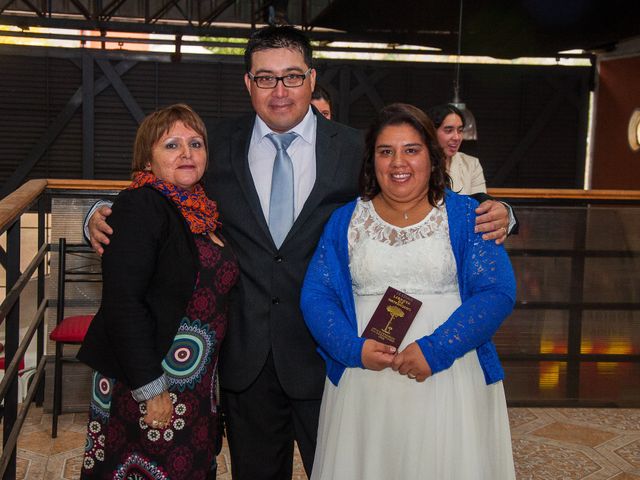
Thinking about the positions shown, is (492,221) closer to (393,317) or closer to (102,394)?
(393,317)

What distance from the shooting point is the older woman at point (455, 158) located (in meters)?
4.18

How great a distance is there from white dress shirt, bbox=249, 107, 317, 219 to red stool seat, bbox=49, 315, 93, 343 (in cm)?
179

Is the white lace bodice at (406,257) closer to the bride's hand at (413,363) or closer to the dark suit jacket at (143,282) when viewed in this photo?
the bride's hand at (413,363)

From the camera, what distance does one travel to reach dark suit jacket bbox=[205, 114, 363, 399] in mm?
2109

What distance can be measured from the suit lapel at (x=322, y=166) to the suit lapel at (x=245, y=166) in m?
0.10

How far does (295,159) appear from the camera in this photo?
2201 millimetres

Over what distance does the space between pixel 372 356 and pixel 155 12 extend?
10.4m

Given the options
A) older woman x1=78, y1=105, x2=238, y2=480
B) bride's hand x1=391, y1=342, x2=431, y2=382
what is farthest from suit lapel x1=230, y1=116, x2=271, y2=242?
bride's hand x1=391, y1=342, x2=431, y2=382

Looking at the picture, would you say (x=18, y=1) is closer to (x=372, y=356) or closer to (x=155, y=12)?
(x=155, y=12)

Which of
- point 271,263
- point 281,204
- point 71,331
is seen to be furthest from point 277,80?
point 71,331

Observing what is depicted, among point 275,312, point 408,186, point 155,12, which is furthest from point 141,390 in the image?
point 155,12

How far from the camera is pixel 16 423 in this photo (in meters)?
2.50

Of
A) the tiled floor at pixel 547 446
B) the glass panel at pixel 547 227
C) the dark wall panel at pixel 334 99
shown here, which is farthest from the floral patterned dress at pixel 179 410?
the dark wall panel at pixel 334 99

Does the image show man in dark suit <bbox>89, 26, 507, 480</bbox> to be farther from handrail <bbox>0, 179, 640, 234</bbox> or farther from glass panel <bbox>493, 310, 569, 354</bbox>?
glass panel <bbox>493, 310, 569, 354</bbox>
